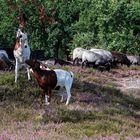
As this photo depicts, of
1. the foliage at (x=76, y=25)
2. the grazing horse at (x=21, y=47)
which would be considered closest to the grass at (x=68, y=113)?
the grazing horse at (x=21, y=47)

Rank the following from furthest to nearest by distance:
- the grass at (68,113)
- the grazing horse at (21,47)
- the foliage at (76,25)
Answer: the foliage at (76,25) → the grazing horse at (21,47) → the grass at (68,113)

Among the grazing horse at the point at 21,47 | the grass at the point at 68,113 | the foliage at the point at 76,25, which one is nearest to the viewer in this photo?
the grass at the point at 68,113

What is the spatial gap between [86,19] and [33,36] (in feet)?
27.0

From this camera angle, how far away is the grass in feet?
42.8

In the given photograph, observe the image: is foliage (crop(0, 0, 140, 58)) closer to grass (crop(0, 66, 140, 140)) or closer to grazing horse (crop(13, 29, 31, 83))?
grass (crop(0, 66, 140, 140))

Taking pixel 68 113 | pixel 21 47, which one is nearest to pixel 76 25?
pixel 21 47

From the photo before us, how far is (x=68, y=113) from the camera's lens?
51.2 ft

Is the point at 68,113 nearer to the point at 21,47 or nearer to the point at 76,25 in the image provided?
the point at 21,47

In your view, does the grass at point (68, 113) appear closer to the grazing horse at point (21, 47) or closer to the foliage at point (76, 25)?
the grazing horse at point (21, 47)

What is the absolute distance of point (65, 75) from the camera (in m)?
17.1

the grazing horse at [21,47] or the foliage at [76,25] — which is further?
the foliage at [76,25]

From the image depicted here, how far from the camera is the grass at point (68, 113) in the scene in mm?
13039

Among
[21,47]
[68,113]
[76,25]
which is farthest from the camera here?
[76,25]

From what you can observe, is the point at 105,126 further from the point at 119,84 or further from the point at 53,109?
the point at 119,84
